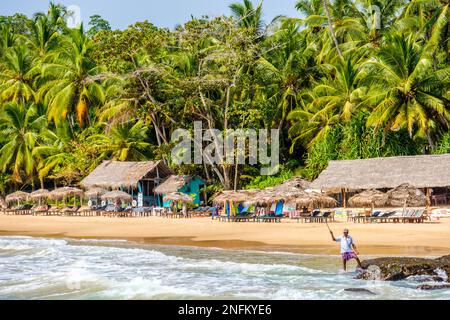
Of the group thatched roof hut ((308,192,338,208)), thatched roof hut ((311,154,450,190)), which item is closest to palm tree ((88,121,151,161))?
thatched roof hut ((311,154,450,190))

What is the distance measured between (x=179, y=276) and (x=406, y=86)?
18278 mm

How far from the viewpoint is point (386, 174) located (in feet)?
91.1

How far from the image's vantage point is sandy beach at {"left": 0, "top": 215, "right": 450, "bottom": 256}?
1781 centimetres

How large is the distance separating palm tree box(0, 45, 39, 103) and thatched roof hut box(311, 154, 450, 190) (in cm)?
2509

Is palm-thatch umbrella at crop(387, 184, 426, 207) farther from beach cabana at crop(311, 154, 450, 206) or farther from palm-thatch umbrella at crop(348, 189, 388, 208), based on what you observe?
beach cabana at crop(311, 154, 450, 206)

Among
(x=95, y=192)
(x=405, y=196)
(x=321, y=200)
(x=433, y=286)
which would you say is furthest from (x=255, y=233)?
(x=95, y=192)

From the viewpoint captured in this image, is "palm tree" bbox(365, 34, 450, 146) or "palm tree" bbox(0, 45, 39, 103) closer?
"palm tree" bbox(365, 34, 450, 146)

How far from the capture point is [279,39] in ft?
129

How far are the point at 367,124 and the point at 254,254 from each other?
15.3 m

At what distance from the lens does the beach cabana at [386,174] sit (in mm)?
26594

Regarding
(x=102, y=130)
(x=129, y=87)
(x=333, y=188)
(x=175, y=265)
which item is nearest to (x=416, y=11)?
(x=333, y=188)

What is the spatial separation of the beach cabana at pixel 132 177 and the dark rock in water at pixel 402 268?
77.4 feet

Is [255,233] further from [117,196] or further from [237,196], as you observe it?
[117,196]
